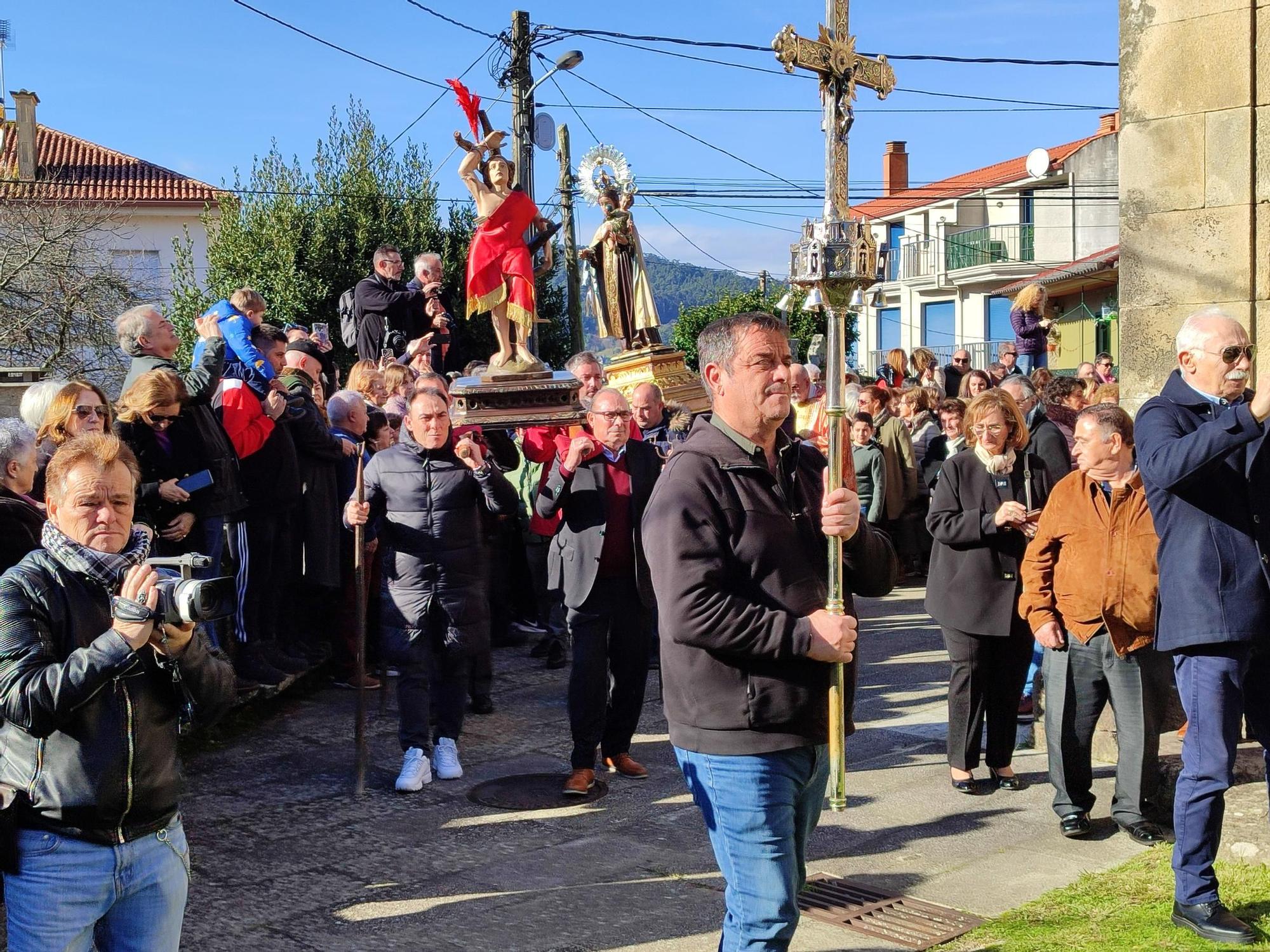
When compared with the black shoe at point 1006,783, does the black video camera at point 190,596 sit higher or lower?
Answer: higher

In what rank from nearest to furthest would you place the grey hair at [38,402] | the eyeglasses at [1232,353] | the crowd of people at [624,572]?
the crowd of people at [624,572] → the eyeglasses at [1232,353] → the grey hair at [38,402]

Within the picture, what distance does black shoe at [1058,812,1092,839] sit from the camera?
583 centimetres

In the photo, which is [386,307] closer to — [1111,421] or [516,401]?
[516,401]

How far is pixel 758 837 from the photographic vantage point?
3.47 metres

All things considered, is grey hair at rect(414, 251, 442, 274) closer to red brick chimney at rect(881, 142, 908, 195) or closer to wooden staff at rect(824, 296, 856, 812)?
wooden staff at rect(824, 296, 856, 812)

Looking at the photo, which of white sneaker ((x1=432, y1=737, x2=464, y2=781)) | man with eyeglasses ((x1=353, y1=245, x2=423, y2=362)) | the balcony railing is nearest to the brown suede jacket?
white sneaker ((x1=432, y1=737, x2=464, y2=781))

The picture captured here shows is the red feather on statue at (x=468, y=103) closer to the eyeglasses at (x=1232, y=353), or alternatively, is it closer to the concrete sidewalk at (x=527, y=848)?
the concrete sidewalk at (x=527, y=848)

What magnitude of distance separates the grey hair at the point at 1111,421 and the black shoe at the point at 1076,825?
1626 millimetres

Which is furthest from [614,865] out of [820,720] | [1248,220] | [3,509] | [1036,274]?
[1036,274]

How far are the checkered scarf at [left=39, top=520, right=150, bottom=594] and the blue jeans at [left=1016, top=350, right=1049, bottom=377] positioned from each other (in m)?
12.1

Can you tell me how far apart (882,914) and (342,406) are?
5.17 m

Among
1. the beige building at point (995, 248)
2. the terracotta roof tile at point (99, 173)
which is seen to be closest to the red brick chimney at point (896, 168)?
the beige building at point (995, 248)

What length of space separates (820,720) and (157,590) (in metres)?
1.70

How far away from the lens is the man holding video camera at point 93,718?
3031 mm
